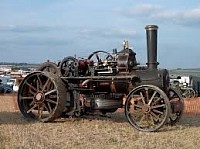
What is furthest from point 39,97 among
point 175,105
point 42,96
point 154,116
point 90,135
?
point 175,105

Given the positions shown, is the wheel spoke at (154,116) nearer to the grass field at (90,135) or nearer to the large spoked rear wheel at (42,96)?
the grass field at (90,135)

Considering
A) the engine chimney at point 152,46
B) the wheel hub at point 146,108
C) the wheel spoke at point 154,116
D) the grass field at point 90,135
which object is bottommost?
the grass field at point 90,135

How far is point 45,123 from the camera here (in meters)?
11.6

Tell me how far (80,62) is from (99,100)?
124 cm

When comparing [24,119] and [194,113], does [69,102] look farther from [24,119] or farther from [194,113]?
[194,113]

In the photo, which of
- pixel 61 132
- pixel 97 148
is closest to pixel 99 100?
pixel 61 132

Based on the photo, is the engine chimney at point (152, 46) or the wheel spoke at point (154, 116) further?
the engine chimney at point (152, 46)

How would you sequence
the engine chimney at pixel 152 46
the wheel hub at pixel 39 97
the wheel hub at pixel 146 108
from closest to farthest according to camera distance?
1. the wheel hub at pixel 146 108
2. the engine chimney at pixel 152 46
3. the wheel hub at pixel 39 97

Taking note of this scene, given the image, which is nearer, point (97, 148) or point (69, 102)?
point (97, 148)

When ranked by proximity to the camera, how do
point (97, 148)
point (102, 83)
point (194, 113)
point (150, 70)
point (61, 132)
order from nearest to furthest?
point (97, 148), point (61, 132), point (150, 70), point (102, 83), point (194, 113)

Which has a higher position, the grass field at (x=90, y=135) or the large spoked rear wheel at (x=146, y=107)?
the large spoked rear wheel at (x=146, y=107)

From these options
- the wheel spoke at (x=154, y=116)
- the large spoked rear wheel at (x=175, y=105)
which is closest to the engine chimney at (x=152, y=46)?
the large spoked rear wheel at (x=175, y=105)

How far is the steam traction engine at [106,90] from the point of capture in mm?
10695

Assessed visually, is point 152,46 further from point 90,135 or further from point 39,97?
point 39,97
